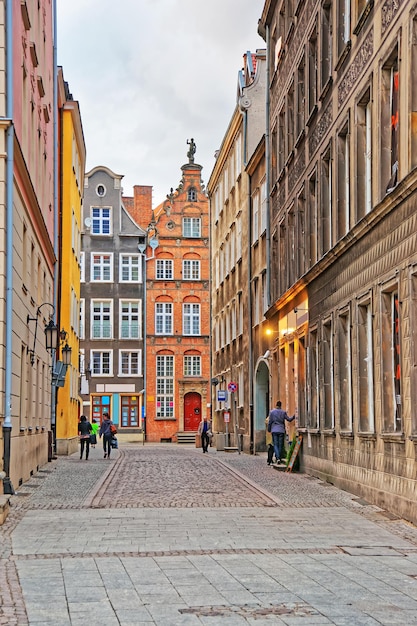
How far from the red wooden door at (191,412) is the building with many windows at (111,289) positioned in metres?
3.23

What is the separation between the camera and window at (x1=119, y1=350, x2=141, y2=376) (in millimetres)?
66312

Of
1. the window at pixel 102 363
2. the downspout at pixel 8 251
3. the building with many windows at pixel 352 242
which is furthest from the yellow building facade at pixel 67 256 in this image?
the window at pixel 102 363

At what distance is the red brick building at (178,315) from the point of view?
218 ft

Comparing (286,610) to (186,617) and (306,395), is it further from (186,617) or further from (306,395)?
(306,395)

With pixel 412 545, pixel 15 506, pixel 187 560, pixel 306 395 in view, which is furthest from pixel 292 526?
pixel 306 395

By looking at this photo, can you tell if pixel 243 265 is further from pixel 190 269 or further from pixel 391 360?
pixel 190 269

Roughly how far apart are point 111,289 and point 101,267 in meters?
1.65

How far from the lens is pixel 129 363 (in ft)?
218

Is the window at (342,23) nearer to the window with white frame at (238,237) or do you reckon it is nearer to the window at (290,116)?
the window at (290,116)

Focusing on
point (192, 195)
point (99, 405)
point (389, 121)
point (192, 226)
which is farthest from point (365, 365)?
point (192, 195)

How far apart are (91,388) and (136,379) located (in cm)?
307

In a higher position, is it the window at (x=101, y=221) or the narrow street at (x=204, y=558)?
the window at (x=101, y=221)

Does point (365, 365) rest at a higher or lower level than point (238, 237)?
lower

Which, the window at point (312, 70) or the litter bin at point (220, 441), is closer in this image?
the window at point (312, 70)
